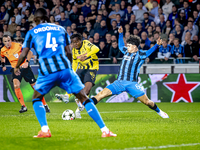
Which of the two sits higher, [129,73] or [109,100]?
[129,73]

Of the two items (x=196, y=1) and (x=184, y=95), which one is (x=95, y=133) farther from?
(x=196, y=1)

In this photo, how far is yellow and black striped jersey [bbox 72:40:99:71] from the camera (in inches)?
344

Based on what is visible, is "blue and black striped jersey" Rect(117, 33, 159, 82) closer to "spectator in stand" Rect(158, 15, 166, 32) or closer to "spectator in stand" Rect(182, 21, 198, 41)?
"spectator in stand" Rect(182, 21, 198, 41)

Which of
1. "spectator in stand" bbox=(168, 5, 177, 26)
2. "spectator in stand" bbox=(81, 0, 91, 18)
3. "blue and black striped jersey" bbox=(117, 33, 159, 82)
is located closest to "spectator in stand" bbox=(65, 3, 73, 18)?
"spectator in stand" bbox=(81, 0, 91, 18)

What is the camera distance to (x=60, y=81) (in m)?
5.38

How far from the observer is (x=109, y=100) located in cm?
1352

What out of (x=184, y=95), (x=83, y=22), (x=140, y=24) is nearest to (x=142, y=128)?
(x=184, y=95)

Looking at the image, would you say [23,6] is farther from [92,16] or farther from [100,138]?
[100,138]

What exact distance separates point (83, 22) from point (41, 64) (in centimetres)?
1115

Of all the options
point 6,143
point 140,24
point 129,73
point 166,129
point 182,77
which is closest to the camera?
point 6,143

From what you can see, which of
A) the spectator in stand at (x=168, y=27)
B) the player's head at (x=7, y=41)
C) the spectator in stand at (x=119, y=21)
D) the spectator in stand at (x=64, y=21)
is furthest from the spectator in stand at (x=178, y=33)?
the player's head at (x=7, y=41)

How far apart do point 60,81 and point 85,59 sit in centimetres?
349

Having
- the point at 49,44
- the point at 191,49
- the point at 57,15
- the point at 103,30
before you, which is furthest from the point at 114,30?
the point at 49,44

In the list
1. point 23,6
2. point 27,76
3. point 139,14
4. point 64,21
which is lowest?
point 27,76
